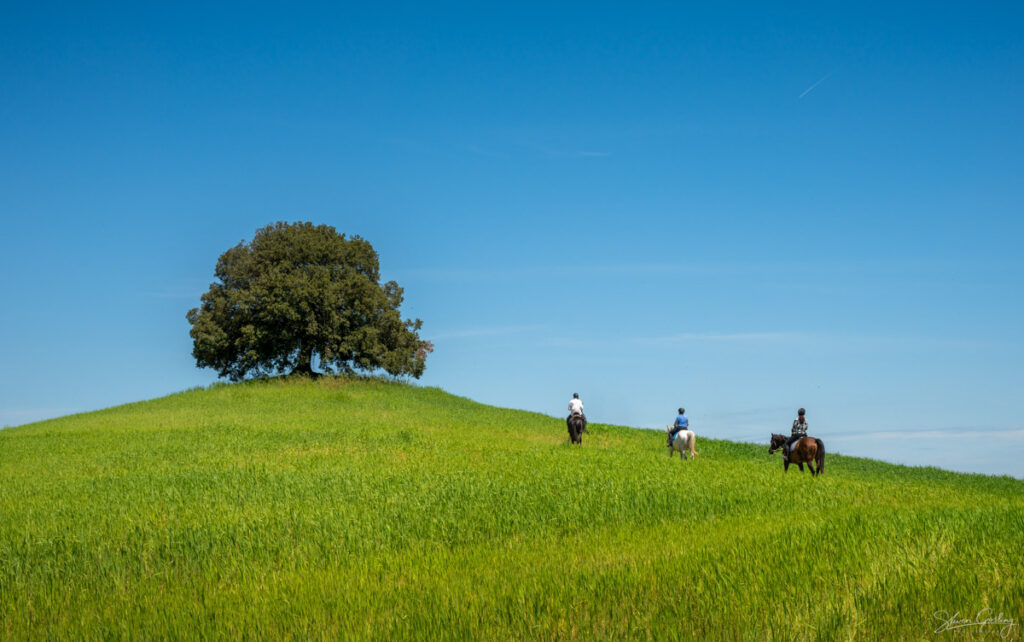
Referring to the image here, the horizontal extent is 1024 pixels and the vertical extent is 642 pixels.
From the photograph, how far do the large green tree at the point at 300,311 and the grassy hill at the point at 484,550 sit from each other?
37.4m

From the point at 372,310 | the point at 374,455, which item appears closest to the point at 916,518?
the point at 374,455

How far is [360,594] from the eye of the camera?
27.9 ft

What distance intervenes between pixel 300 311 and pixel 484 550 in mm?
54327

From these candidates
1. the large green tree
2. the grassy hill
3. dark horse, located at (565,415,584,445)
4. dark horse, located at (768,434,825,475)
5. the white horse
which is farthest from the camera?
the large green tree

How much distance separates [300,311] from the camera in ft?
205

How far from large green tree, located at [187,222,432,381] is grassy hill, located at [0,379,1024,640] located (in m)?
37.4

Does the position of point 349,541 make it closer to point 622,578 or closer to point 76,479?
point 622,578

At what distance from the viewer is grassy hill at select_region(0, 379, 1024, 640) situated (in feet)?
23.4
